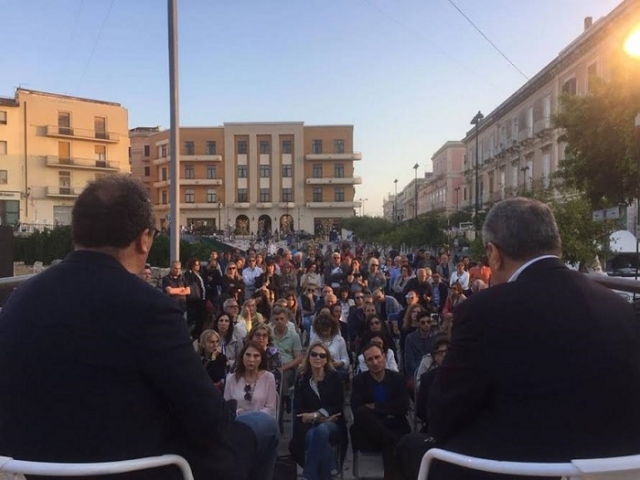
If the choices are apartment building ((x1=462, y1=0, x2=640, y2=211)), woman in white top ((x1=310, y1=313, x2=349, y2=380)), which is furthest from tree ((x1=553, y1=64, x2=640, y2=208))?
woman in white top ((x1=310, y1=313, x2=349, y2=380))

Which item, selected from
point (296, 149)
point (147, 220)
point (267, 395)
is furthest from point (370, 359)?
point (296, 149)

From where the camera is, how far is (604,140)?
1595 cm

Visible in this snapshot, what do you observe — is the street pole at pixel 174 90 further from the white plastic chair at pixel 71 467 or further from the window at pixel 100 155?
the window at pixel 100 155

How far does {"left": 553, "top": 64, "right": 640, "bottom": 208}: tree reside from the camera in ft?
50.1

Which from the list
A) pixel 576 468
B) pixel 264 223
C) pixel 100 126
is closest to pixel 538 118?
pixel 264 223

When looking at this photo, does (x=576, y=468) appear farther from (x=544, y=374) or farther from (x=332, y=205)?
(x=332, y=205)

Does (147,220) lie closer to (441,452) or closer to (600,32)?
(441,452)

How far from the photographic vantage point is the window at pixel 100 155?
2256 inches

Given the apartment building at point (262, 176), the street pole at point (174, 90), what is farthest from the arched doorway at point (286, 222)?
the street pole at point (174, 90)

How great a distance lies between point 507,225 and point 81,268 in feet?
4.87

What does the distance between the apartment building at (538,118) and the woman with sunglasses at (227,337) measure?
15925 millimetres

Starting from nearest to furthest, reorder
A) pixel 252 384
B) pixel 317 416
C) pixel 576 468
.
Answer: pixel 576 468, pixel 317 416, pixel 252 384

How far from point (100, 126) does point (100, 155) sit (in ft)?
9.50

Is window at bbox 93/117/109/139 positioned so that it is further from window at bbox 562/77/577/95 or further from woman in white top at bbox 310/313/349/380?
woman in white top at bbox 310/313/349/380
